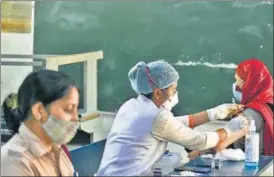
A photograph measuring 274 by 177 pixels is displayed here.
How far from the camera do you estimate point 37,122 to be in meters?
1.16

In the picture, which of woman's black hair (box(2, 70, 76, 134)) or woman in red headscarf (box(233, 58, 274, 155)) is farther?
woman in red headscarf (box(233, 58, 274, 155))

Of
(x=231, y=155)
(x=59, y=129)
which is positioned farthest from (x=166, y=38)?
(x=59, y=129)

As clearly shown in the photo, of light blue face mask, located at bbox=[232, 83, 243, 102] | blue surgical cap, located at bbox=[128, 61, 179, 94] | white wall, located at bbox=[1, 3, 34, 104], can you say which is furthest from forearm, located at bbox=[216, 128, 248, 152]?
white wall, located at bbox=[1, 3, 34, 104]

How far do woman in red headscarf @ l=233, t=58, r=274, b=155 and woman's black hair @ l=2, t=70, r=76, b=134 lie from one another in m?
0.85

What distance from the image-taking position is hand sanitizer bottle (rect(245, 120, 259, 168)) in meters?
1.77

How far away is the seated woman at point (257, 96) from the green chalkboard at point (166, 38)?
0.03 metres

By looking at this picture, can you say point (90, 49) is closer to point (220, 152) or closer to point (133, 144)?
point (133, 144)

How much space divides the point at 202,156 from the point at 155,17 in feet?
1.61

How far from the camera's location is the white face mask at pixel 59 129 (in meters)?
1.16

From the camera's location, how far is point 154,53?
175cm

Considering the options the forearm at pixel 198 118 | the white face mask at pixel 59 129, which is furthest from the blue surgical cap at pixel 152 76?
the white face mask at pixel 59 129

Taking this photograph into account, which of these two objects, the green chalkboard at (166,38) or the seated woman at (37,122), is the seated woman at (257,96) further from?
the seated woman at (37,122)

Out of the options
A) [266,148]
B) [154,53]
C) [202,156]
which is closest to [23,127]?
[154,53]

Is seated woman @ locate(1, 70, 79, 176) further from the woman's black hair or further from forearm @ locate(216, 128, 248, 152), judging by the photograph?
forearm @ locate(216, 128, 248, 152)
